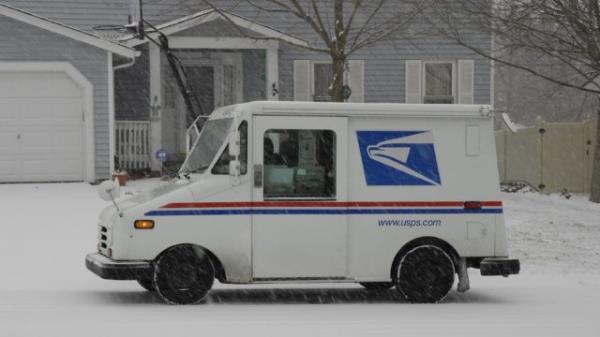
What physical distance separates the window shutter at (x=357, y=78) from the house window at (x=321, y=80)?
58cm

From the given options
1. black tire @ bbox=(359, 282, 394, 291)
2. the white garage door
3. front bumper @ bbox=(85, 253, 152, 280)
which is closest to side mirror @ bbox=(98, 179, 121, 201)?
front bumper @ bbox=(85, 253, 152, 280)

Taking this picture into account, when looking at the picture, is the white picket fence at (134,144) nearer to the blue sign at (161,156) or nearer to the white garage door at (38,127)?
the blue sign at (161,156)

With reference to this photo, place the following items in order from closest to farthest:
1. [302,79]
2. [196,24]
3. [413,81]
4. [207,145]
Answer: [207,145], [196,24], [302,79], [413,81]

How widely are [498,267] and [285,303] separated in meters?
2.30

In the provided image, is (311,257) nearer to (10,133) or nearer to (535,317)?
(535,317)

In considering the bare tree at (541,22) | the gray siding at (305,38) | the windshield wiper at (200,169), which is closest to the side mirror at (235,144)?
the windshield wiper at (200,169)

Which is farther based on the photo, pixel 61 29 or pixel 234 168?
pixel 61 29

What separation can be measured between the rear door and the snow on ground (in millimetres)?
464

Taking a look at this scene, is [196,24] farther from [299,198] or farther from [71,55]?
[299,198]

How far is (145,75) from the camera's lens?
28141 millimetres

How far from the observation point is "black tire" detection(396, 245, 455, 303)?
11.2m

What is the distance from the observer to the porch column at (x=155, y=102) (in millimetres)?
26422

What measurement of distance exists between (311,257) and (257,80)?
18016 mm

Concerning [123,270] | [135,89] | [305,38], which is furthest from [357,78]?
[123,270]
